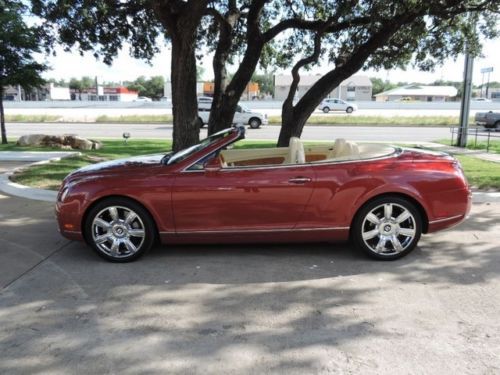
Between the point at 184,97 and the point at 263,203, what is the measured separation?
4611 mm

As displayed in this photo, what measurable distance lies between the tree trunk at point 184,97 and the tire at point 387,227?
15.2 feet

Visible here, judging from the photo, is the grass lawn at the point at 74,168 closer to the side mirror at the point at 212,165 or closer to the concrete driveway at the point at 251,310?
the concrete driveway at the point at 251,310

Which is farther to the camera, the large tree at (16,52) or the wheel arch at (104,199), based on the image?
the large tree at (16,52)

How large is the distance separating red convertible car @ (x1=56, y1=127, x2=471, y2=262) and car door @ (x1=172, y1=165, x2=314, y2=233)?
10mm

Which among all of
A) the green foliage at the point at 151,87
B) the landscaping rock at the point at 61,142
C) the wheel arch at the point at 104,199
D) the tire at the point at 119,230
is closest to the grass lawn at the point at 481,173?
the wheel arch at the point at 104,199

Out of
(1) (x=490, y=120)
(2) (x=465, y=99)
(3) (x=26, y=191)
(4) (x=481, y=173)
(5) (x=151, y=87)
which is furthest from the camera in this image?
(5) (x=151, y=87)

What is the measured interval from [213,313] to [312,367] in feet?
3.44

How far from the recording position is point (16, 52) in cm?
1580

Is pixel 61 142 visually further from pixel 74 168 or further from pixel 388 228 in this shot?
pixel 388 228

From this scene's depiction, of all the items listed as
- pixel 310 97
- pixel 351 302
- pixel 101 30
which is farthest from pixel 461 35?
pixel 351 302

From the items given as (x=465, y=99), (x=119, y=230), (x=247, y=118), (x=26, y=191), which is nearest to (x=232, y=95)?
(x=26, y=191)

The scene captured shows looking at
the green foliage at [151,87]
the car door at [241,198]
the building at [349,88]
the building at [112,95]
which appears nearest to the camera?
the car door at [241,198]

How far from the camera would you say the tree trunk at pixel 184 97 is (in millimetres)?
8719

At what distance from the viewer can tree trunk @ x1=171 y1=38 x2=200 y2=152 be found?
8.72 metres
